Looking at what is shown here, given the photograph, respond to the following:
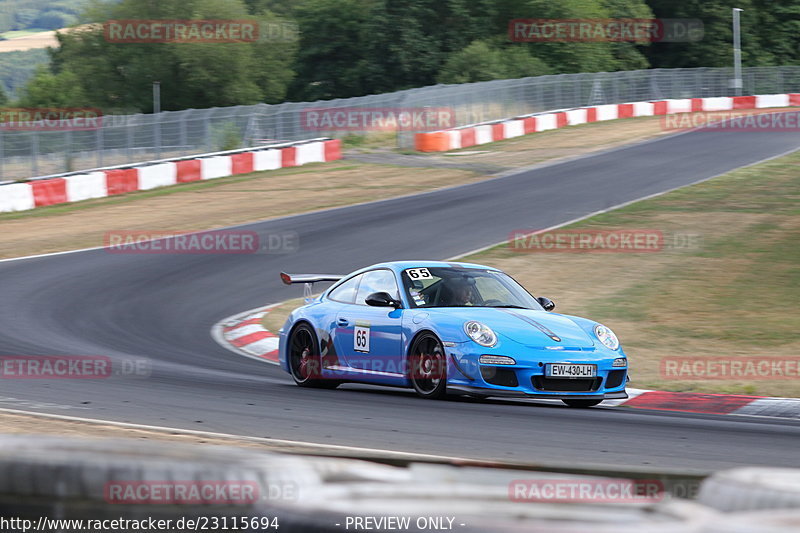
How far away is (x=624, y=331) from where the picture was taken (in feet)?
43.2

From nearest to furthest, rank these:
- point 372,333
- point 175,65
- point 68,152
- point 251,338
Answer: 1. point 372,333
2. point 251,338
3. point 68,152
4. point 175,65

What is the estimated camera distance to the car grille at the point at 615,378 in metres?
9.34

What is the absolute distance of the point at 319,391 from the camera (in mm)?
10289
